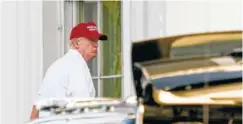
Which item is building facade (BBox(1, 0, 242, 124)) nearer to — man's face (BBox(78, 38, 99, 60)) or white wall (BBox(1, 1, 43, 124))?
white wall (BBox(1, 1, 43, 124))

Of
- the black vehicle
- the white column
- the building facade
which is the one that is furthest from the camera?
the building facade

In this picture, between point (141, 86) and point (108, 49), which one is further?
point (108, 49)

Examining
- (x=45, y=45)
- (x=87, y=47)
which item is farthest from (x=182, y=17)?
(x=45, y=45)

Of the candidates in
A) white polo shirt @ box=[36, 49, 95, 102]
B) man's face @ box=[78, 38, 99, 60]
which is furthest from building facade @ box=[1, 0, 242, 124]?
white polo shirt @ box=[36, 49, 95, 102]

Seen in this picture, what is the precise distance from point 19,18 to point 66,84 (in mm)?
1921

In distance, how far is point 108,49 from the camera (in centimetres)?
848

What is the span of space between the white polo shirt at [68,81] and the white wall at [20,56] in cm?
163

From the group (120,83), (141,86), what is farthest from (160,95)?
(120,83)

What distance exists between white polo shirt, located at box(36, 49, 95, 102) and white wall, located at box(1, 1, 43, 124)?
1630 millimetres

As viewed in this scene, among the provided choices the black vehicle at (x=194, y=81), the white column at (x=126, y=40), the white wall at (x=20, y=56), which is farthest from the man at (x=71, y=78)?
the black vehicle at (x=194, y=81)

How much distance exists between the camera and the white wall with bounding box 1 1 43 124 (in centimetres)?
827

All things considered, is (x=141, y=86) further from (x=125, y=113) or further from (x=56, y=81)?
(x=56, y=81)

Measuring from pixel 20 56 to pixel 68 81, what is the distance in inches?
71.9

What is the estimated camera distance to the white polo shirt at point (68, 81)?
6.48m
